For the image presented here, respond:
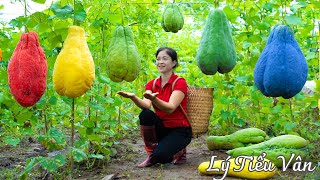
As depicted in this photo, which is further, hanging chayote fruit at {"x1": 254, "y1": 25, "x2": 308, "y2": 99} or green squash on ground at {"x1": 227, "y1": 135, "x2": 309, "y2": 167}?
green squash on ground at {"x1": 227, "y1": 135, "x2": 309, "y2": 167}

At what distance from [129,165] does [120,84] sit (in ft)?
3.14

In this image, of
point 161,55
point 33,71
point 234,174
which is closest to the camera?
point 33,71

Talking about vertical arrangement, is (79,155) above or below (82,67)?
below

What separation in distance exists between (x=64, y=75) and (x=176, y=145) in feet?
9.04

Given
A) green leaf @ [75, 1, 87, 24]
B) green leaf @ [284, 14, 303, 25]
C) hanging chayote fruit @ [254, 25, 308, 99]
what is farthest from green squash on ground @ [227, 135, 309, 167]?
green leaf @ [75, 1, 87, 24]

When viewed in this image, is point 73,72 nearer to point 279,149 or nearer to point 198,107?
point 279,149

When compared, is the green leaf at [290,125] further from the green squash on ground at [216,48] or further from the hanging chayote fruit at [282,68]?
the hanging chayote fruit at [282,68]

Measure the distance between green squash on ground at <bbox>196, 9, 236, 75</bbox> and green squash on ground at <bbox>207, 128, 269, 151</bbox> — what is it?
248 centimetres

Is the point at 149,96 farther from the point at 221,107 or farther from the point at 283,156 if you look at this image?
the point at 221,107

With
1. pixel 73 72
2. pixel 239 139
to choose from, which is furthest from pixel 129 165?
pixel 73 72

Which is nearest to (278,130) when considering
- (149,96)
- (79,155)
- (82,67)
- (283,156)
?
(283,156)

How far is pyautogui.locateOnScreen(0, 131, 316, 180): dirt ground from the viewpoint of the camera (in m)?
3.91

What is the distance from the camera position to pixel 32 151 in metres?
4.84

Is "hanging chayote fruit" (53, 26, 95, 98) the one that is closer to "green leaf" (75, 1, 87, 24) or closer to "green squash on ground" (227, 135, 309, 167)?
"green leaf" (75, 1, 87, 24)
